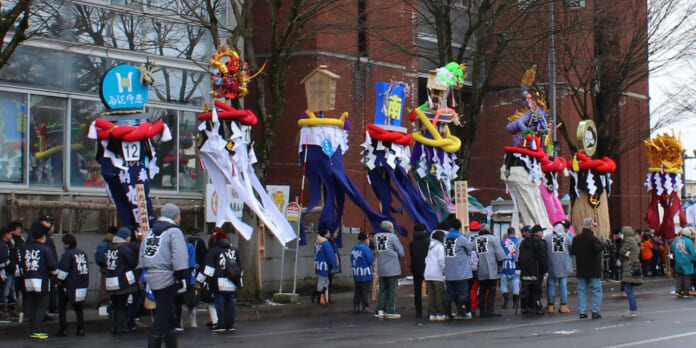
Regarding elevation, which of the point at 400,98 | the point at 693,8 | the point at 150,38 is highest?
the point at 693,8

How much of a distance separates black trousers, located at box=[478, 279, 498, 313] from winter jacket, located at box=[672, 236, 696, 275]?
22.6 feet

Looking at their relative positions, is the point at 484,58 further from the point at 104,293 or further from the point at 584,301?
the point at 104,293

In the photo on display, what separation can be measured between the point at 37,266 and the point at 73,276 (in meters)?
0.66

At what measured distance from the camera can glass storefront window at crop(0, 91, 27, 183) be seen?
72.6ft

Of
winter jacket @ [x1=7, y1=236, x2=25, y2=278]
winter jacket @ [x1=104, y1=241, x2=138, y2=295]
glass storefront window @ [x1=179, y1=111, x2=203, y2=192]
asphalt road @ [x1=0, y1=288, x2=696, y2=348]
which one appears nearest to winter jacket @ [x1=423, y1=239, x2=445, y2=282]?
asphalt road @ [x1=0, y1=288, x2=696, y2=348]

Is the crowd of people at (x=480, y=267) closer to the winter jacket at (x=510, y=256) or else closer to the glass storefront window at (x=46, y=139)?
the winter jacket at (x=510, y=256)

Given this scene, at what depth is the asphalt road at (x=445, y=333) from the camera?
14.1 m

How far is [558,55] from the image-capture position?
31.8 m

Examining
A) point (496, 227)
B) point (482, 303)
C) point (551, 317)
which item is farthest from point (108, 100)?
point (496, 227)

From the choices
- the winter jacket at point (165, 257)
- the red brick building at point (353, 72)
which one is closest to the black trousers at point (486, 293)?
the red brick building at point (353, 72)

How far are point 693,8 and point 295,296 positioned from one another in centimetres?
1675

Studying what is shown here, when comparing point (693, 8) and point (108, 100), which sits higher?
point (693, 8)

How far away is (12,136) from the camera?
73.3ft

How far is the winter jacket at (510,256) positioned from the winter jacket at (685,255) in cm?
503
